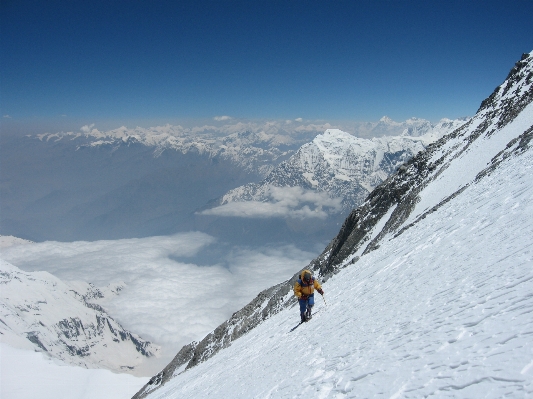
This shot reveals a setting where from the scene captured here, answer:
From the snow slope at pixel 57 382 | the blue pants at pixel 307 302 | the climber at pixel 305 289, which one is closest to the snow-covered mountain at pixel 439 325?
the blue pants at pixel 307 302

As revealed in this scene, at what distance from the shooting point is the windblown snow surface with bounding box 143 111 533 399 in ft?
16.3

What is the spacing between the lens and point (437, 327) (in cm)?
679

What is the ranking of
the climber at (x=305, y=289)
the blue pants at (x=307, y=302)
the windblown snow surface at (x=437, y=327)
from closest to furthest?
the windblown snow surface at (x=437, y=327) → the climber at (x=305, y=289) → the blue pants at (x=307, y=302)

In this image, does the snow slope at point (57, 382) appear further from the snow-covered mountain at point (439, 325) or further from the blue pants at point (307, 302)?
the snow-covered mountain at point (439, 325)

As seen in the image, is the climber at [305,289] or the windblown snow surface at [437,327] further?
the climber at [305,289]

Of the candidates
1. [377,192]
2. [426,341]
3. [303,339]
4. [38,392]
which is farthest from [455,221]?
[38,392]

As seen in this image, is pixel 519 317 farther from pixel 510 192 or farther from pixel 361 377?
pixel 510 192

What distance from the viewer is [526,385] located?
403 cm

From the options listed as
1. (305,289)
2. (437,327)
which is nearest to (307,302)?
(305,289)

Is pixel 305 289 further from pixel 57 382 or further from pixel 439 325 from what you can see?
pixel 57 382

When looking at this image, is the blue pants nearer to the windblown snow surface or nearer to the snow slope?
the windblown snow surface

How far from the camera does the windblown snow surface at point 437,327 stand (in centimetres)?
498

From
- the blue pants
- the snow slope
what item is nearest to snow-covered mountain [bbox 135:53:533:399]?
the blue pants

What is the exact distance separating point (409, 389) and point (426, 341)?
1.54m
